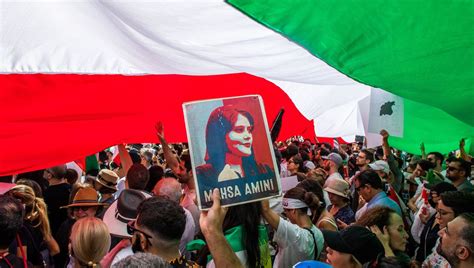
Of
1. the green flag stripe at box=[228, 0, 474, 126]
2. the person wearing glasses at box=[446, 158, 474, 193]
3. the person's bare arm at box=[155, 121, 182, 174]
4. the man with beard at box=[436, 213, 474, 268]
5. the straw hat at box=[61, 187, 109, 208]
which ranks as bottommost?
the person wearing glasses at box=[446, 158, 474, 193]

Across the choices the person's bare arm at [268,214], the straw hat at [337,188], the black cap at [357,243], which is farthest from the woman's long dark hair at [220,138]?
the straw hat at [337,188]

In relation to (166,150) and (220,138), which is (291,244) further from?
(166,150)

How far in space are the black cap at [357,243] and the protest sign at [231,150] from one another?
980 mm

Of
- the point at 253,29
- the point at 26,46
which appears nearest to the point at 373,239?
the point at 253,29

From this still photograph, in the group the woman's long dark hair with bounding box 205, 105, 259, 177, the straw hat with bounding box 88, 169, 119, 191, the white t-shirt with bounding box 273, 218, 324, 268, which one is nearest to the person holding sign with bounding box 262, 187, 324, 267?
the white t-shirt with bounding box 273, 218, 324, 268

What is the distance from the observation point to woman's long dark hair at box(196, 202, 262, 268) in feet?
10.6

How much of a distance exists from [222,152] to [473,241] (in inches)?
69.1

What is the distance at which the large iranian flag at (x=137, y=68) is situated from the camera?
3.05m

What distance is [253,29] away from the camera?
3447 millimetres

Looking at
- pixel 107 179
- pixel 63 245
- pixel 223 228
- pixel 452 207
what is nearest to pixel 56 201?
pixel 107 179

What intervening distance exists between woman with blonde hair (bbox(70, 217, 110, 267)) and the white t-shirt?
3.49 ft

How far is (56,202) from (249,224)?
3.86 m

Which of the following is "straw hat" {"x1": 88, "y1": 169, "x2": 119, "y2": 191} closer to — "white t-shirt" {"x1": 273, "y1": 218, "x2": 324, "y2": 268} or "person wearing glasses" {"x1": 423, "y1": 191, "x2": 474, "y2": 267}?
"white t-shirt" {"x1": 273, "y1": 218, "x2": 324, "y2": 268}

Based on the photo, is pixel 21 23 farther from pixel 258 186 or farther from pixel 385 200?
pixel 385 200
